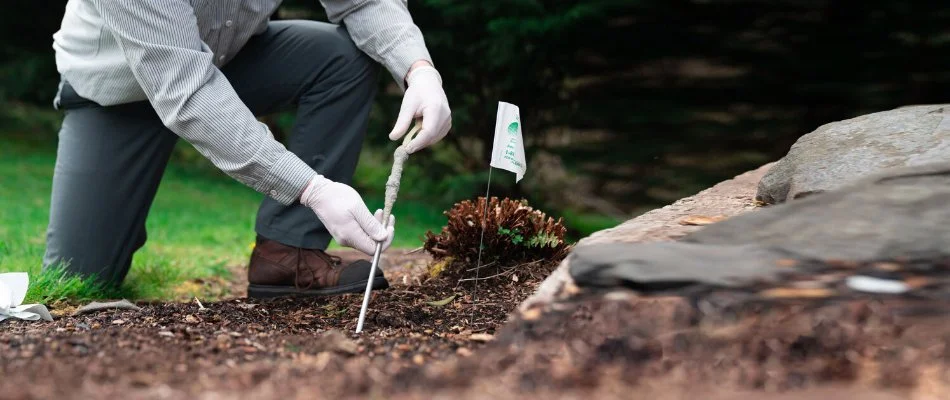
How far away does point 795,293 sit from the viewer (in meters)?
1.48

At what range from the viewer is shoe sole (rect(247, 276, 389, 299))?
2750 millimetres

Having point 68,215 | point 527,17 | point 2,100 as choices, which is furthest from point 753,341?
point 2,100

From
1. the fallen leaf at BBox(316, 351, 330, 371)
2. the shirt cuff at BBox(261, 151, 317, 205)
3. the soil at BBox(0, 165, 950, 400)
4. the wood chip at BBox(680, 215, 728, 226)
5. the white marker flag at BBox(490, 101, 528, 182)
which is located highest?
the white marker flag at BBox(490, 101, 528, 182)

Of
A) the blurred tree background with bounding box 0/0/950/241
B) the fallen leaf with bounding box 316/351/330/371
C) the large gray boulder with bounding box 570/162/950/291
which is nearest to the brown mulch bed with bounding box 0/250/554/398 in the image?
the fallen leaf with bounding box 316/351/330/371

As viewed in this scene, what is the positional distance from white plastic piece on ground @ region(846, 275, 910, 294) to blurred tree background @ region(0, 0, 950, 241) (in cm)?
415

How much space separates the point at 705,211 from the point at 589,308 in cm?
94

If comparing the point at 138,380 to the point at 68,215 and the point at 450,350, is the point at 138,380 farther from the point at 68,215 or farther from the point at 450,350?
the point at 68,215

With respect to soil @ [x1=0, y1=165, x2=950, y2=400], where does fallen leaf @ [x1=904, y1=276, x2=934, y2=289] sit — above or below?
above

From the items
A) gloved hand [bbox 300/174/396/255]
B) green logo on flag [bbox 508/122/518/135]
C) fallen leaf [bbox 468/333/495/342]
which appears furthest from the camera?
green logo on flag [bbox 508/122/518/135]

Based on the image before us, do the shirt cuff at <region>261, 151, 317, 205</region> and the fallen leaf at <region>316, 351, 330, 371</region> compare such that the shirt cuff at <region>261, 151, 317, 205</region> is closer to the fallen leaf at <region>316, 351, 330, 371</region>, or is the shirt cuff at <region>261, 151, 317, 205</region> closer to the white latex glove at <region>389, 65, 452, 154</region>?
the white latex glove at <region>389, 65, 452, 154</region>

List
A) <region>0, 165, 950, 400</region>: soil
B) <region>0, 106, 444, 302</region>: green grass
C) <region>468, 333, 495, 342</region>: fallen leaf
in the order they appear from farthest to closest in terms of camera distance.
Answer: <region>0, 106, 444, 302</region>: green grass
<region>468, 333, 495, 342</region>: fallen leaf
<region>0, 165, 950, 400</region>: soil

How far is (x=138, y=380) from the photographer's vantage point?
1366 millimetres

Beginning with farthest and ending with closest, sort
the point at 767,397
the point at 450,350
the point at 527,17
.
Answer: the point at 527,17 → the point at 450,350 → the point at 767,397

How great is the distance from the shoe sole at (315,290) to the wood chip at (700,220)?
981 mm
